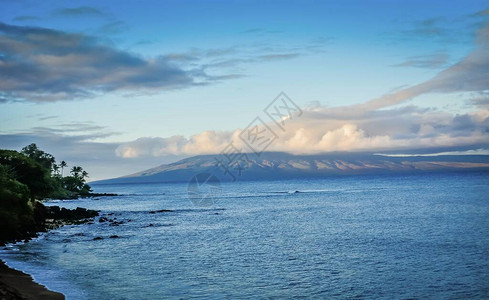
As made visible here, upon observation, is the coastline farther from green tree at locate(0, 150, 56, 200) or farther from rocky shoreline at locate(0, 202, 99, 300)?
green tree at locate(0, 150, 56, 200)

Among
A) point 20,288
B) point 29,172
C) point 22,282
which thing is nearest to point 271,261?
point 22,282

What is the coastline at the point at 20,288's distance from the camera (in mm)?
23778

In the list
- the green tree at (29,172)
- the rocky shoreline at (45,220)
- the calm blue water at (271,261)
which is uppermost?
the green tree at (29,172)

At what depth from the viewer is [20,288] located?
27375mm

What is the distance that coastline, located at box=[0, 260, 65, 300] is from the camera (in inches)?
936

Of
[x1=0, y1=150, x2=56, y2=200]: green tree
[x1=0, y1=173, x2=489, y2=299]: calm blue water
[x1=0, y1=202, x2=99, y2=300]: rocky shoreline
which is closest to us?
[x1=0, y1=202, x2=99, y2=300]: rocky shoreline

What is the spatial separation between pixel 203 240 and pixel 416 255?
26.7 metres

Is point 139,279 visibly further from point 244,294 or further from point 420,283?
point 420,283

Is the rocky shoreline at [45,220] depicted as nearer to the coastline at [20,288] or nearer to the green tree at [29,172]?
the green tree at [29,172]

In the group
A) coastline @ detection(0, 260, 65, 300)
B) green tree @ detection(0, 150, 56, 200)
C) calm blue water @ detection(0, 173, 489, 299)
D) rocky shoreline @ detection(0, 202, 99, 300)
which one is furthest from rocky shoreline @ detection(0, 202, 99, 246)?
coastline @ detection(0, 260, 65, 300)

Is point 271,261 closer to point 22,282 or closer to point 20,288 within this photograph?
point 22,282

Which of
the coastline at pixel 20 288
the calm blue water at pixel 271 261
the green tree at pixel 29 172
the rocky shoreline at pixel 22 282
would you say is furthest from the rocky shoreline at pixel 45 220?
the coastline at pixel 20 288

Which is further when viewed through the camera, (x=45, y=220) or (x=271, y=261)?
(x=45, y=220)

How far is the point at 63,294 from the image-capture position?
89.7 ft
